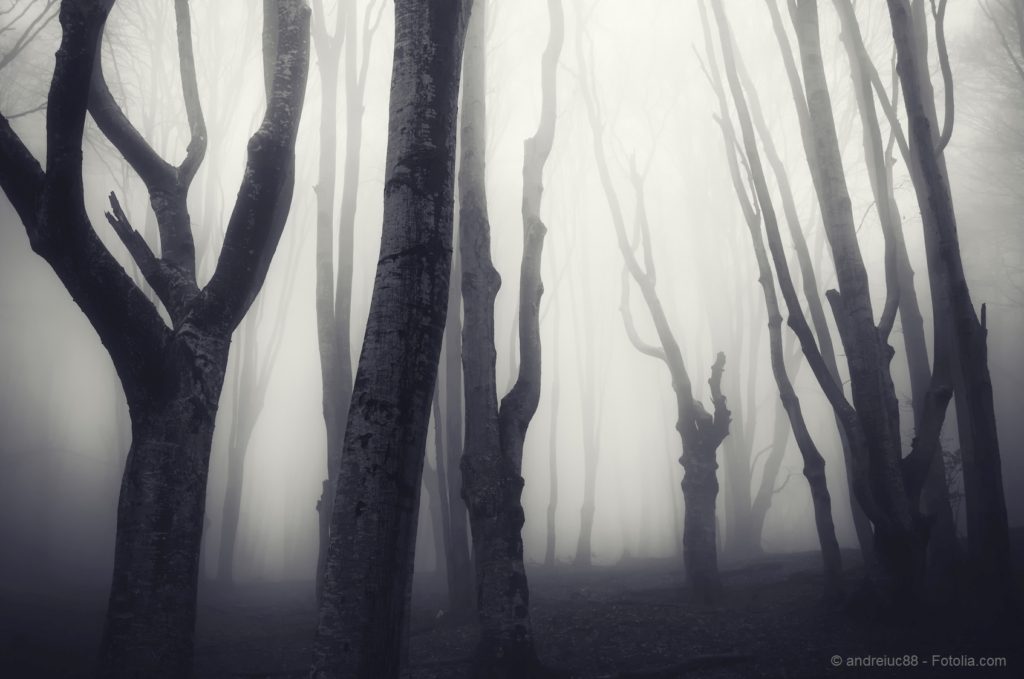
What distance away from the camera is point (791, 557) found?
11.2m

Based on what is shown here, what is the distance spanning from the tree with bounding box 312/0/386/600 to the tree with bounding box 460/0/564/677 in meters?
3.96

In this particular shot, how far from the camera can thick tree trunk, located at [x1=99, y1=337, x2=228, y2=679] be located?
8.98 ft

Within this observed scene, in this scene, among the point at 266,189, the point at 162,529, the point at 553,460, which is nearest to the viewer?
the point at 162,529

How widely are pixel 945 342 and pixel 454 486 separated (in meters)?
7.04

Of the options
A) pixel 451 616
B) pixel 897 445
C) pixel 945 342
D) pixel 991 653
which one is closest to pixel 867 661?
pixel 991 653

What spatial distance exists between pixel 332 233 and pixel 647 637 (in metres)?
7.99

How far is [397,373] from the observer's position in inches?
74.3

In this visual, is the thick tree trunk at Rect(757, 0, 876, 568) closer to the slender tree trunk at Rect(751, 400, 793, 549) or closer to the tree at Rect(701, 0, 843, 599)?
the tree at Rect(701, 0, 843, 599)

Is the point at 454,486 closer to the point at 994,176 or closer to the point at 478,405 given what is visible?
the point at 478,405

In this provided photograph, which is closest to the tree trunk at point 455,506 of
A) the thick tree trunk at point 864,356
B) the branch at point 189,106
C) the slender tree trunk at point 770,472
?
the branch at point 189,106

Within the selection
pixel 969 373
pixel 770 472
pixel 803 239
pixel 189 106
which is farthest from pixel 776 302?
pixel 770 472

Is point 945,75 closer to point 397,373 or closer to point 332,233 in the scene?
point 397,373

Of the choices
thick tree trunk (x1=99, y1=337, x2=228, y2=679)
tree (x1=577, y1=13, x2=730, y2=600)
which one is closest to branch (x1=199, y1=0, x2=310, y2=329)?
thick tree trunk (x1=99, y1=337, x2=228, y2=679)

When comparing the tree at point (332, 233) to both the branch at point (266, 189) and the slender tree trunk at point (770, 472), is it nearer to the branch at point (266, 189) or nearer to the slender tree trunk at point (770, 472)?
the branch at point (266, 189)
